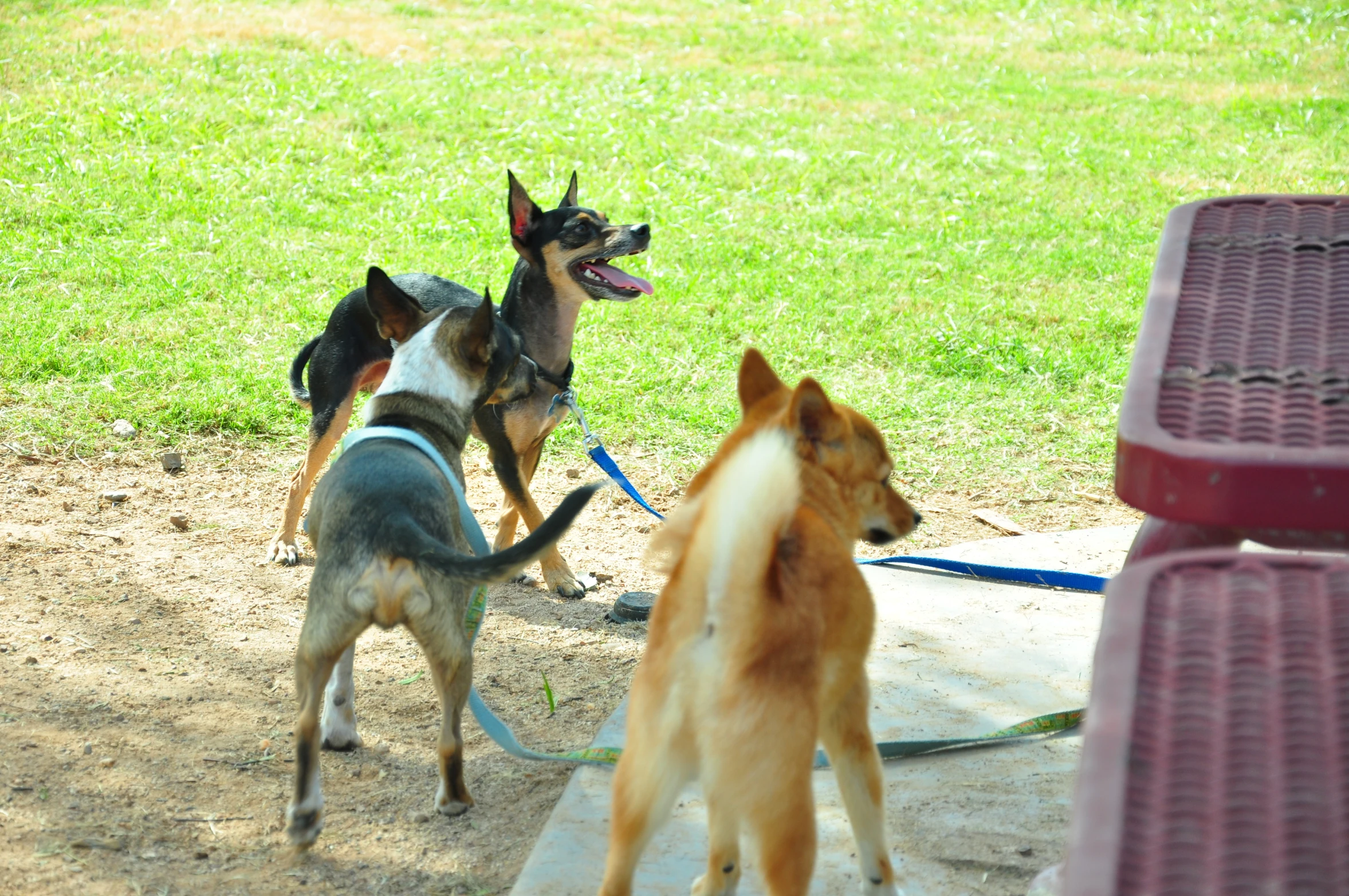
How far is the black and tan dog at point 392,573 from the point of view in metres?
3.40

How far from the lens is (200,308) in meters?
8.62

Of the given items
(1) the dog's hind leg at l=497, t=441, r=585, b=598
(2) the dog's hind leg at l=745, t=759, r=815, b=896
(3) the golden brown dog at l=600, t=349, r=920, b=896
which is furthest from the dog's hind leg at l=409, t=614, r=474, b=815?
(1) the dog's hind leg at l=497, t=441, r=585, b=598

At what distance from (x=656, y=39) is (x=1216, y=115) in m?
7.86

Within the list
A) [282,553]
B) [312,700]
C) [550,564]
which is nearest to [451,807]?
[312,700]

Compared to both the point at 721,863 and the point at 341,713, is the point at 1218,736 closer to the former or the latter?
the point at 721,863

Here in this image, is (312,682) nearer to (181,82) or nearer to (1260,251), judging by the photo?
(1260,251)

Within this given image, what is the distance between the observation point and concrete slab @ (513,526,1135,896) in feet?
10.5

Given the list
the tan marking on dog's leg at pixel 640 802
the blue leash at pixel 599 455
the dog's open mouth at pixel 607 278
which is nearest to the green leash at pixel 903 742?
the tan marking on dog's leg at pixel 640 802

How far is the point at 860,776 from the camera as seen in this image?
9.84 feet

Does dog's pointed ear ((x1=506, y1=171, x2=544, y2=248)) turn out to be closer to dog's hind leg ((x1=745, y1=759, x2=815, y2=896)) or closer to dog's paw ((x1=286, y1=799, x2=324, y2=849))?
dog's paw ((x1=286, y1=799, x2=324, y2=849))

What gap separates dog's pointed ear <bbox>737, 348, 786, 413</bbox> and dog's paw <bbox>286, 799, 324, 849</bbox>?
1606 mm

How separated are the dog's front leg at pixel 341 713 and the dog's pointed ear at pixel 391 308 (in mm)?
1179

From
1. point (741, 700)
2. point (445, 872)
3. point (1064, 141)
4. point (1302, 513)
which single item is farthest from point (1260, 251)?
point (1064, 141)

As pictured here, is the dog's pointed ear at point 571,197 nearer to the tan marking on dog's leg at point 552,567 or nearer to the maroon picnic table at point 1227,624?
the tan marking on dog's leg at point 552,567
